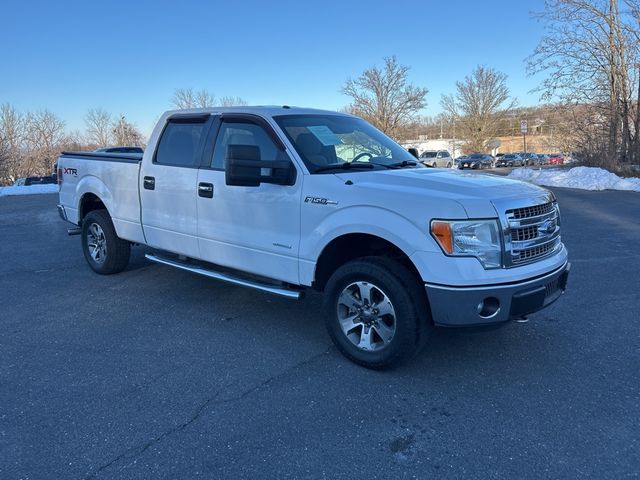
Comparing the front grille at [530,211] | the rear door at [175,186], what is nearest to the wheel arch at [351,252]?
the front grille at [530,211]

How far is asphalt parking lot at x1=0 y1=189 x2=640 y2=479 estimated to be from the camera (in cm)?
266

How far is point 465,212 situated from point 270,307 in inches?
103

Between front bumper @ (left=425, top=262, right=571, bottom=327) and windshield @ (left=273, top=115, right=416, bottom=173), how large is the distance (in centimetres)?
142

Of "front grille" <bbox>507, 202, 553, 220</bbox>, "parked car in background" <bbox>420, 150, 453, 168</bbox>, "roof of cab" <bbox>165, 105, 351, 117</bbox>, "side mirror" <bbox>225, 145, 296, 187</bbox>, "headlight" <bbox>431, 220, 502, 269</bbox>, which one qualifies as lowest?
"headlight" <bbox>431, 220, 502, 269</bbox>

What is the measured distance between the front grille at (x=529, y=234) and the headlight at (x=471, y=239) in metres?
0.10

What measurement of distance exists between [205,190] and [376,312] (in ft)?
6.97

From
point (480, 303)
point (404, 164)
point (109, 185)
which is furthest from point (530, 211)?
point (109, 185)

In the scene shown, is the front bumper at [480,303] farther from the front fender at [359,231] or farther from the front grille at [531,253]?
the front fender at [359,231]

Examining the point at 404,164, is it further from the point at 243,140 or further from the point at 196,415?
the point at 196,415

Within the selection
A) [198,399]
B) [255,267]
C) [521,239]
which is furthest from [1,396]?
[521,239]

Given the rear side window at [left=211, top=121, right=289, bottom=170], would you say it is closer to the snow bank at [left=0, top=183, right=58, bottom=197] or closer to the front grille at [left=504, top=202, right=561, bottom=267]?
the front grille at [left=504, top=202, right=561, bottom=267]

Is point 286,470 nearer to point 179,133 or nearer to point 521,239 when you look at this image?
point 521,239

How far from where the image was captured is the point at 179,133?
524 cm

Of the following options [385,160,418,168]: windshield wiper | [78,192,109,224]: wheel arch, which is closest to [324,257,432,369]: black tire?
[385,160,418,168]: windshield wiper
